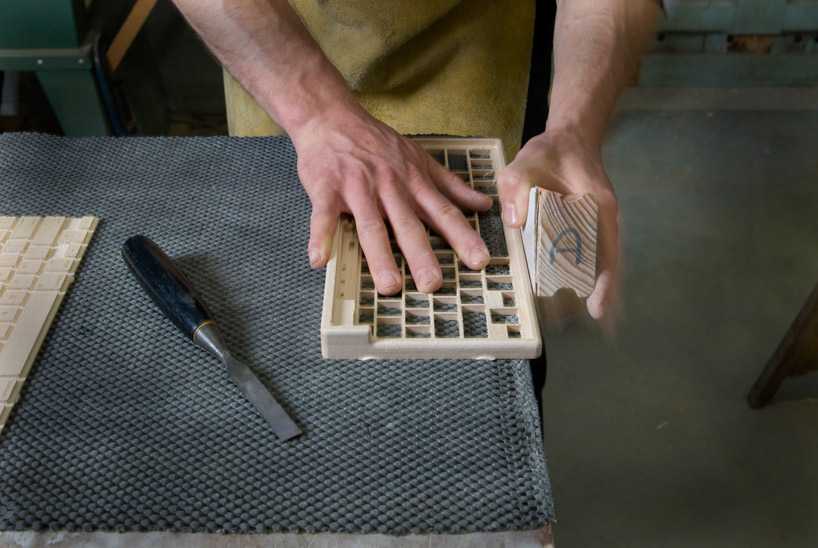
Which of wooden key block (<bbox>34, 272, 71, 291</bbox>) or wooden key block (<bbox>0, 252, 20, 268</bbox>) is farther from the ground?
wooden key block (<bbox>0, 252, 20, 268</bbox>)

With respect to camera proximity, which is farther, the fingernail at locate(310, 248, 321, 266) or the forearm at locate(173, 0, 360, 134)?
the forearm at locate(173, 0, 360, 134)

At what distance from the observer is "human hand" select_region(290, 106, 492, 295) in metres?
0.71

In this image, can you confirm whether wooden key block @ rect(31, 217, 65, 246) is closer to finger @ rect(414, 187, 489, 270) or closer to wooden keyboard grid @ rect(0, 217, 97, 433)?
wooden keyboard grid @ rect(0, 217, 97, 433)

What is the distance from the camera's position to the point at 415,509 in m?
Answer: 0.55

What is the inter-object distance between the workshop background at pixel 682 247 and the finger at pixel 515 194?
54 cm

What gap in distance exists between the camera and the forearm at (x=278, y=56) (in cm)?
88

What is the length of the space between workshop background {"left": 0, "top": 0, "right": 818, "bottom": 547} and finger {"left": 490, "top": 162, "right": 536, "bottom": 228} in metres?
0.54

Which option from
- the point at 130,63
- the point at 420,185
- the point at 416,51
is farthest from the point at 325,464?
the point at 130,63

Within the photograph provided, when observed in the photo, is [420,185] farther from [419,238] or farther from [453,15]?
[453,15]

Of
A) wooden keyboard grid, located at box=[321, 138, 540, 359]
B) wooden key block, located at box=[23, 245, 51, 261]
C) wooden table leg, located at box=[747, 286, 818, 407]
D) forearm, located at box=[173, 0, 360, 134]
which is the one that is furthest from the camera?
wooden table leg, located at box=[747, 286, 818, 407]

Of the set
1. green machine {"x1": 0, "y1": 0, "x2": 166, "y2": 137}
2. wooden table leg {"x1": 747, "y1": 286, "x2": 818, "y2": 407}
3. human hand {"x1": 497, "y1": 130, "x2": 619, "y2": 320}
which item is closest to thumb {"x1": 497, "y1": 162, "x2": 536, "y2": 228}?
human hand {"x1": 497, "y1": 130, "x2": 619, "y2": 320}

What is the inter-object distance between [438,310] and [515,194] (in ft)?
0.51

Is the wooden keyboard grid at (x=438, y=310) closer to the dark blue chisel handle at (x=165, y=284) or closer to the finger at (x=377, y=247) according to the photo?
the finger at (x=377, y=247)

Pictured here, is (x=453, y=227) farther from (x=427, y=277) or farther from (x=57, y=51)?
(x=57, y=51)
